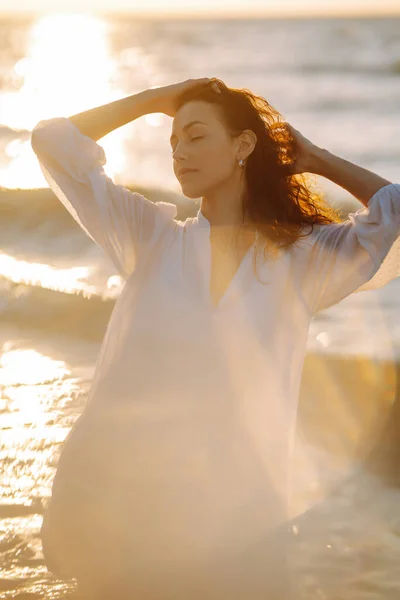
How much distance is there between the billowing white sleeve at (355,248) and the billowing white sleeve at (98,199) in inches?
18.9

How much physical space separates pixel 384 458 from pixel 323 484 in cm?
59

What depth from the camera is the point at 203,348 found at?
8.83ft

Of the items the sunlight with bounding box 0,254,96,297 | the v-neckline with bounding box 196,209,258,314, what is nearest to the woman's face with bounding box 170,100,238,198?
the v-neckline with bounding box 196,209,258,314

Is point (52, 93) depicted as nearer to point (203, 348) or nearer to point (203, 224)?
point (203, 224)

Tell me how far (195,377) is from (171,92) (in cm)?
92

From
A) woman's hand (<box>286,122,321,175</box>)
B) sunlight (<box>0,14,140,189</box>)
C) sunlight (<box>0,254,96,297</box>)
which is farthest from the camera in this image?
sunlight (<box>0,14,140,189</box>)

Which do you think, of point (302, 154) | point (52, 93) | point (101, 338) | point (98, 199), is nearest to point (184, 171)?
point (98, 199)

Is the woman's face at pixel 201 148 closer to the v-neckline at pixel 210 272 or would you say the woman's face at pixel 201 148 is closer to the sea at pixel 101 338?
the v-neckline at pixel 210 272

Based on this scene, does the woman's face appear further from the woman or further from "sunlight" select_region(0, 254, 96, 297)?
"sunlight" select_region(0, 254, 96, 297)

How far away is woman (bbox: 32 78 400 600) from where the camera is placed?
2.70m

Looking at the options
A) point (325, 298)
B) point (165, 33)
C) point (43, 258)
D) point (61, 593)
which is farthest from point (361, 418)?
point (165, 33)

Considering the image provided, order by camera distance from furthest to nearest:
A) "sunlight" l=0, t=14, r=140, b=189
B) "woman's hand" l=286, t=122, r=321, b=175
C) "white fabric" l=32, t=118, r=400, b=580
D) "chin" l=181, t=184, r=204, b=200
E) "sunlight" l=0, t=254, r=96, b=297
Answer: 1. "sunlight" l=0, t=14, r=140, b=189
2. "sunlight" l=0, t=254, r=96, b=297
3. "woman's hand" l=286, t=122, r=321, b=175
4. "chin" l=181, t=184, r=204, b=200
5. "white fabric" l=32, t=118, r=400, b=580

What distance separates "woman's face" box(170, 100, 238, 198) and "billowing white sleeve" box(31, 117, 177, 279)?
120 mm

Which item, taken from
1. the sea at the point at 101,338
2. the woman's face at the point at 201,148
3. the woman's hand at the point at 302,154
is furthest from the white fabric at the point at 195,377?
the sea at the point at 101,338
